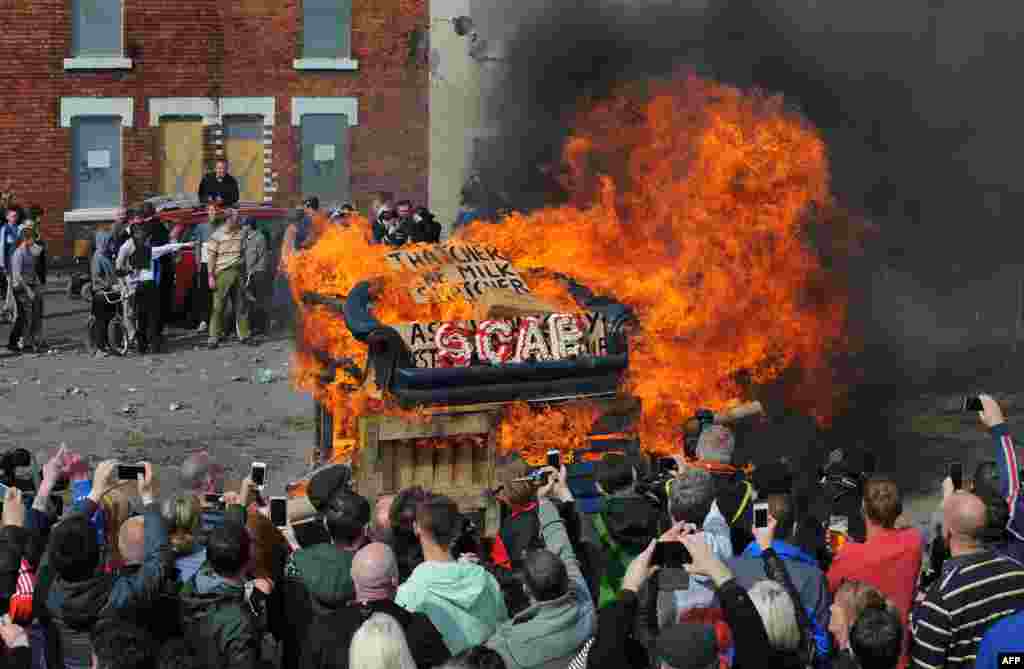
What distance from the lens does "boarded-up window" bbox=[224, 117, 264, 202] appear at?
28.0 m

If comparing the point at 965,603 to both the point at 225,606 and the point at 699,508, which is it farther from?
the point at 225,606

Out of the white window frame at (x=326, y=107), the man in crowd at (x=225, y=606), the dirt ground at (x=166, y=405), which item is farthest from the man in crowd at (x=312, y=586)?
the white window frame at (x=326, y=107)

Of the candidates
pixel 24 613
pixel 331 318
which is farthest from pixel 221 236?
pixel 24 613

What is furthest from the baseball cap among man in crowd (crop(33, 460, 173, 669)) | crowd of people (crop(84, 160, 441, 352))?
crowd of people (crop(84, 160, 441, 352))

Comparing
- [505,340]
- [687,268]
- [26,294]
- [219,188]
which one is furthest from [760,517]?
[219,188]

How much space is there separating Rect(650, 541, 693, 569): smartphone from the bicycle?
48.4ft

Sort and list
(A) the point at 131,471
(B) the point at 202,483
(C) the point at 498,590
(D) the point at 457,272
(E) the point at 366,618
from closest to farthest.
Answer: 1. (E) the point at 366,618
2. (C) the point at 498,590
3. (A) the point at 131,471
4. (B) the point at 202,483
5. (D) the point at 457,272

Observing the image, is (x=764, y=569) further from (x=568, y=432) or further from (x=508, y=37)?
(x=508, y=37)

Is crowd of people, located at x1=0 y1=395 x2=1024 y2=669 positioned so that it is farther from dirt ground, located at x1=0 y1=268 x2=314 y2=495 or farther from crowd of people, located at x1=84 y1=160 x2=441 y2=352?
crowd of people, located at x1=84 y1=160 x2=441 y2=352

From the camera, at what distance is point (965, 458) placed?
16031 millimetres

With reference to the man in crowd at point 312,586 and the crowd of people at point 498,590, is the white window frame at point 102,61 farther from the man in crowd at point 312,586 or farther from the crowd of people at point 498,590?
the man in crowd at point 312,586

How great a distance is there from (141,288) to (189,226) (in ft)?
7.38

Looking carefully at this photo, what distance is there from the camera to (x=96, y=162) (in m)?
27.4

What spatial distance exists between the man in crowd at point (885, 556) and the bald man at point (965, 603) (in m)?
0.76
